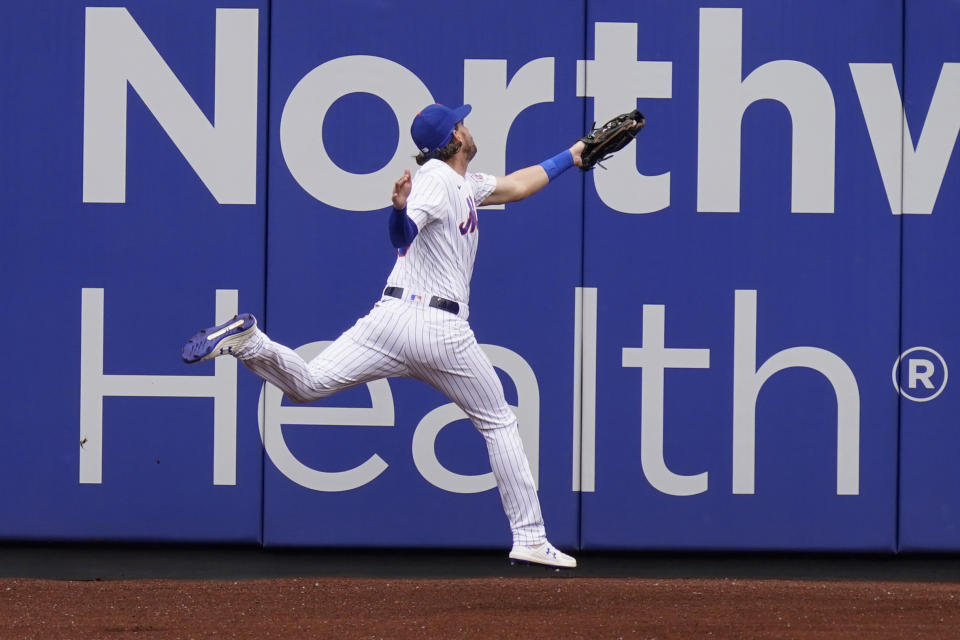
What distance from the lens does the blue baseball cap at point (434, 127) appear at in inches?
181

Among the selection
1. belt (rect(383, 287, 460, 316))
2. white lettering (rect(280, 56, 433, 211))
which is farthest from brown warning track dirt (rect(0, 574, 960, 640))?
white lettering (rect(280, 56, 433, 211))

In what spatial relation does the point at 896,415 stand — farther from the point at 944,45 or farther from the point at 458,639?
the point at 458,639

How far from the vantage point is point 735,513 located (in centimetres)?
605

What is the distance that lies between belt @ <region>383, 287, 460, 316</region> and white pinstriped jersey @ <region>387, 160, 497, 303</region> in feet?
0.06

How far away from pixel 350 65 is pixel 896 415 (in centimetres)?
321

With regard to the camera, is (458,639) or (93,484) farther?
(93,484)

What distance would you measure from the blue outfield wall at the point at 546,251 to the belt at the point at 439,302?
1461 mm

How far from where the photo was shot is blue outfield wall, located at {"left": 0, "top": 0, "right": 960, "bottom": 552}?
599 centimetres

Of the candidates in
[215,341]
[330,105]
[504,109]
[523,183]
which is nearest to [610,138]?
[523,183]

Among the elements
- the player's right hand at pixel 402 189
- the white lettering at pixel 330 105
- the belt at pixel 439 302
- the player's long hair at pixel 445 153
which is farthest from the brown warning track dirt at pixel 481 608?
the white lettering at pixel 330 105

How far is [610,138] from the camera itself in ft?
16.3

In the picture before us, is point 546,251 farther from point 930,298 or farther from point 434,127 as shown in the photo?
point 930,298

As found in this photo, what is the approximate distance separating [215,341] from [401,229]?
0.77 meters

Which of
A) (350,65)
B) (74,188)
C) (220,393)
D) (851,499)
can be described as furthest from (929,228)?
(74,188)
